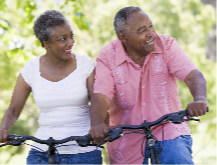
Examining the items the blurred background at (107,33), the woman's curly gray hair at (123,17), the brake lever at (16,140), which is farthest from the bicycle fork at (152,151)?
the blurred background at (107,33)

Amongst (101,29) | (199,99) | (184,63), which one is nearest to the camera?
(199,99)

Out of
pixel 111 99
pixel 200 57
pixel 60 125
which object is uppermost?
pixel 200 57

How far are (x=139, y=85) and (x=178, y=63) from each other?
0.36 metres

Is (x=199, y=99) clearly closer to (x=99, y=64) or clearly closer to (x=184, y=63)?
(x=184, y=63)

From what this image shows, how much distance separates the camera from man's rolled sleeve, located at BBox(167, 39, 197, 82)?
3.23 m

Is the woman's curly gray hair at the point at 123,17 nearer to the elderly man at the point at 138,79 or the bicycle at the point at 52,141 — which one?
the elderly man at the point at 138,79

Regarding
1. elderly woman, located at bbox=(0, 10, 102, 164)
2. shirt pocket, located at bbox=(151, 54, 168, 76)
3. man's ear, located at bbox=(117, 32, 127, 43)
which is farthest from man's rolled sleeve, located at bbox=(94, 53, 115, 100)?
shirt pocket, located at bbox=(151, 54, 168, 76)

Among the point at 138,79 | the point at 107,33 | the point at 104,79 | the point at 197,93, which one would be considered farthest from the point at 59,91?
the point at 107,33

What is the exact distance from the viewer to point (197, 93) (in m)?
2.99

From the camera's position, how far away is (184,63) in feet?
10.7

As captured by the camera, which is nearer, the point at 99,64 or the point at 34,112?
the point at 99,64

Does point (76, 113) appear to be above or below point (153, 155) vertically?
above

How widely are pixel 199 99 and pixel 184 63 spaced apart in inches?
17.6

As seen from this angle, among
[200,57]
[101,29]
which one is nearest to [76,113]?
[101,29]
